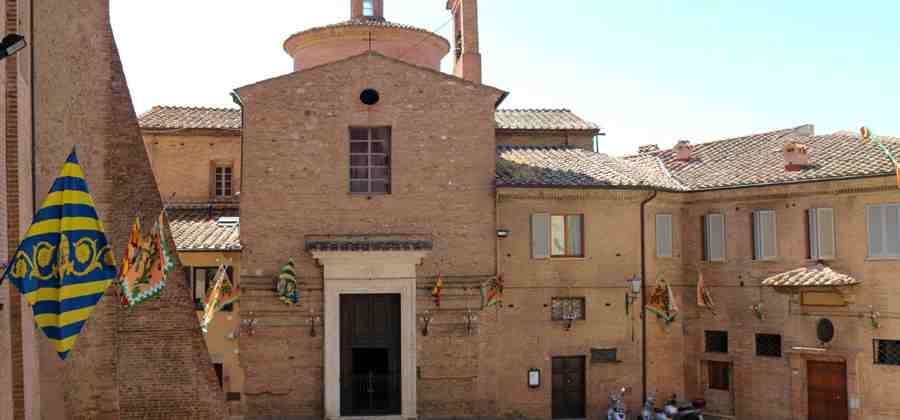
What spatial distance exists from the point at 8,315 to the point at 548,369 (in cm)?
1476

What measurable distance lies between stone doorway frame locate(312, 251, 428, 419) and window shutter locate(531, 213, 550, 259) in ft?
9.61

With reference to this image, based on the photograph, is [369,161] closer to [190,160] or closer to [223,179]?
[223,179]

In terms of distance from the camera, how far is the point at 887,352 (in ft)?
72.3

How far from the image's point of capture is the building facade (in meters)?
23.3

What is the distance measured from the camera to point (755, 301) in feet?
80.0

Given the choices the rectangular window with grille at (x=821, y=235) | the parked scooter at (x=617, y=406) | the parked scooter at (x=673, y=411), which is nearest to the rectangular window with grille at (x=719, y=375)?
the parked scooter at (x=673, y=411)

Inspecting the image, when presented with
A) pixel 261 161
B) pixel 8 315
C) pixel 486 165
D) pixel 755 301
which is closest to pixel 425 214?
pixel 486 165

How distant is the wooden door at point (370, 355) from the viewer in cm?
2377

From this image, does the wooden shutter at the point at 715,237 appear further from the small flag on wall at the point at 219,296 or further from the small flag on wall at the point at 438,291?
the small flag on wall at the point at 219,296

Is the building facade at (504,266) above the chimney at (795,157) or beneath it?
beneath

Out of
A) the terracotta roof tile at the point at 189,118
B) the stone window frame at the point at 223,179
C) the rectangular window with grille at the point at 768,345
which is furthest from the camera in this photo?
the stone window frame at the point at 223,179

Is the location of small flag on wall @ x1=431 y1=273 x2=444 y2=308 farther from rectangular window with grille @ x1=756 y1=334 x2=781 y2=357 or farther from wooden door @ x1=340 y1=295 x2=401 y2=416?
rectangular window with grille @ x1=756 y1=334 x2=781 y2=357

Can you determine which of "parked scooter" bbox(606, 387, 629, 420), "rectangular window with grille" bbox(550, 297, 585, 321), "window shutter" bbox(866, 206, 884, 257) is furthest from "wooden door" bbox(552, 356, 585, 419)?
"window shutter" bbox(866, 206, 884, 257)

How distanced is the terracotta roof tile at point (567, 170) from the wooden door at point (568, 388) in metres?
4.60
